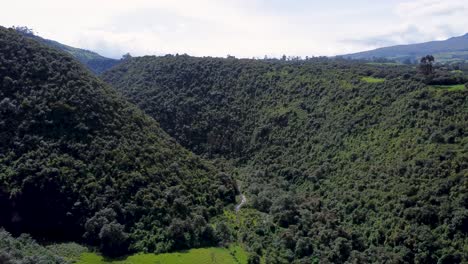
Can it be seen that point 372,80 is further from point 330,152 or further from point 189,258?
point 189,258

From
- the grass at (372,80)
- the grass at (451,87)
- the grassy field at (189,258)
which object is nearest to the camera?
the grassy field at (189,258)

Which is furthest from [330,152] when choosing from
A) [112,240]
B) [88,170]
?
[112,240]

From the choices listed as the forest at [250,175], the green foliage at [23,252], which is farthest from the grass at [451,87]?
the green foliage at [23,252]

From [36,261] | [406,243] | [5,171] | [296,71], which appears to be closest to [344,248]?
[406,243]

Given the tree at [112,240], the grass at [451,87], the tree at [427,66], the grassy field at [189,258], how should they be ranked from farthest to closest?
the tree at [427,66], the grass at [451,87], the tree at [112,240], the grassy field at [189,258]

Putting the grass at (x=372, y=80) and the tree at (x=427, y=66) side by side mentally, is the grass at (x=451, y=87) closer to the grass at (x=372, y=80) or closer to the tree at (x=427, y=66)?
the tree at (x=427, y=66)
